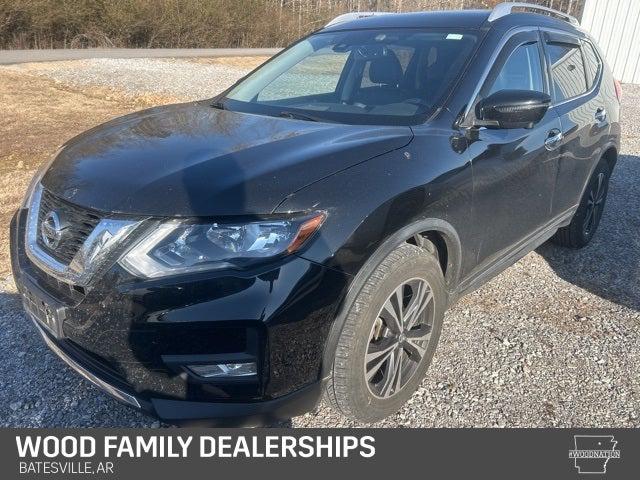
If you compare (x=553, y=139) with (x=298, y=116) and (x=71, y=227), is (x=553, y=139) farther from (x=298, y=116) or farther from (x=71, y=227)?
(x=71, y=227)

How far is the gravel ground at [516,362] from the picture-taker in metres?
2.48

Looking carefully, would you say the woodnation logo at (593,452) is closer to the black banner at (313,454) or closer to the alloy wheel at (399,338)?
the black banner at (313,454)

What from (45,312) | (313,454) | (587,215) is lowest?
(313,454)

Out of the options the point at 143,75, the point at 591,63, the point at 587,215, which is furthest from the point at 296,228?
the point at 143,75

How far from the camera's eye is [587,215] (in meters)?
4.25

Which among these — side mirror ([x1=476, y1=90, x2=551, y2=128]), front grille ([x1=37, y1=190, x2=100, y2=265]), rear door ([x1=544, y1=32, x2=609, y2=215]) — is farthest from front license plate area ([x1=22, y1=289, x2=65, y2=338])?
rear door ([x1=544, y1=32, x2=609, y2=215])

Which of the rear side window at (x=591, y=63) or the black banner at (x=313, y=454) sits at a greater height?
the rear side window at (x=591, y=63)

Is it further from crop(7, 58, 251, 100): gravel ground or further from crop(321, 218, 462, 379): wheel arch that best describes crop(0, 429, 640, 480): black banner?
crop(7, 58, 251, 100): gravel ground

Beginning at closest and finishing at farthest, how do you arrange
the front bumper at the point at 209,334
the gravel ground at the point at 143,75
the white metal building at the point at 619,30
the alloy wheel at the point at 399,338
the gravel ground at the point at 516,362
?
the front bumper at the point at 209,334
the alloy wheel at the point at 399,338
the gravel ground at the point at 516,362
the gravel ground at the point at 143,75
the white metal building at the point at 619,30

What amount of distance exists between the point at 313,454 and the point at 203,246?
1.04 m

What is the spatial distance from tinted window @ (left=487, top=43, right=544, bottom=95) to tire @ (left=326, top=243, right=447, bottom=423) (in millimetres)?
1162

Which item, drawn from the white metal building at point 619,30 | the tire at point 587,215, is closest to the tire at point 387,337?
the tire at point 587,215

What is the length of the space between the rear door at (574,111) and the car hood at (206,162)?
1584 mm

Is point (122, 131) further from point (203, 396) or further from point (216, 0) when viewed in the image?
point (216, 0)
